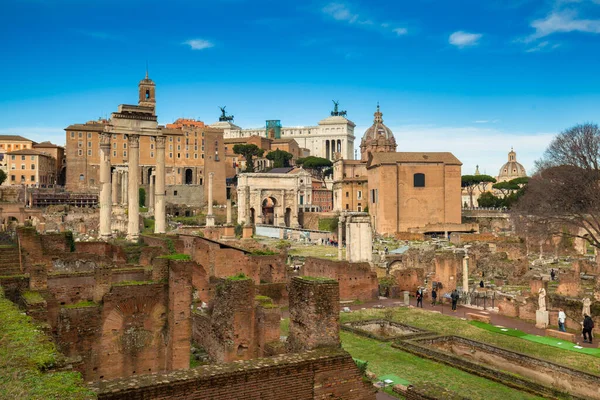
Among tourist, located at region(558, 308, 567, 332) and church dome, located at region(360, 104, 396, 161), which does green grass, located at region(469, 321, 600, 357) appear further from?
church dome, located at region(360, 104, 396, 161)

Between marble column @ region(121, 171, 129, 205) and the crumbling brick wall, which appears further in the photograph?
marble column @ region(121, 171, 129, 205)

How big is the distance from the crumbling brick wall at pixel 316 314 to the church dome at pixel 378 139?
75315 millimetres

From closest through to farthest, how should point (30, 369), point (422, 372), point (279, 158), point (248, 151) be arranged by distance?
point (30, 369) < point (422, 372) < point (248, 151) < point (279, 158)

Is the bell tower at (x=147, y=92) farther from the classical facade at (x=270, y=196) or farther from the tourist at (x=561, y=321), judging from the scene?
the classical facade at (x=270, y=196)

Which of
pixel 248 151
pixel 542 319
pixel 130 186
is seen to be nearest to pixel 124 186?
pixel 130 186

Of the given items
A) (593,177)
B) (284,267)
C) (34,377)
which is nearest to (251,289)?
(34,377)

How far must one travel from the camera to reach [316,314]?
8.83 meters

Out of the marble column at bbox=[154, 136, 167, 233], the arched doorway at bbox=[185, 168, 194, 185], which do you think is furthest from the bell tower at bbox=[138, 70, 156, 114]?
the arched doorway at bbox=[185, 168, 194, 185]

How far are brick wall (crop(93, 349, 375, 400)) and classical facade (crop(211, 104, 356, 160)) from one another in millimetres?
118811

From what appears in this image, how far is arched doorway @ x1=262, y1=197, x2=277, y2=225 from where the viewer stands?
8144 cm

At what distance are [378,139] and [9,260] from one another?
7123 centimetres

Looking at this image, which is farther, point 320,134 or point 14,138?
point 320,134

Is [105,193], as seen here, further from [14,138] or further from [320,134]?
[320,134]

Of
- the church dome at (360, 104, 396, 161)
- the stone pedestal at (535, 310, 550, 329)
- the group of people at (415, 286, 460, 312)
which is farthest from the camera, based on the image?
the church dome at (360, 104, 396, 161)
